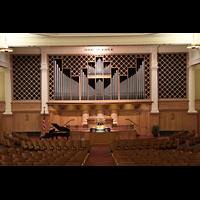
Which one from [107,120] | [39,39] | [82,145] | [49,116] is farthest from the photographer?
[49,116]

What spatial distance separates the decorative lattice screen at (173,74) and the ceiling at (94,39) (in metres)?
3.18

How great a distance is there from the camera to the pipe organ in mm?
16781

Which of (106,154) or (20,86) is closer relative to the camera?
(106,154)

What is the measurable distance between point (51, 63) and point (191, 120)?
10363 millimetres

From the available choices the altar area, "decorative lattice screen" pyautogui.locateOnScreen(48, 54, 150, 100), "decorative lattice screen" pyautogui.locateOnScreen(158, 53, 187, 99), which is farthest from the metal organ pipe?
the altar area

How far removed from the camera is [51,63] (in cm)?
1689

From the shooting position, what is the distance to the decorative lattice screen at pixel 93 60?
16906mm

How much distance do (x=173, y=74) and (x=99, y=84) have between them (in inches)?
204

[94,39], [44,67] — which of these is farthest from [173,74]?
[44,67]

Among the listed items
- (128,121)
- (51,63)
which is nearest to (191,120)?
(128,121)

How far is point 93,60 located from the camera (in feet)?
55.5

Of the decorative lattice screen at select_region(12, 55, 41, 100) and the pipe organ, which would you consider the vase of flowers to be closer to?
the pipe organ

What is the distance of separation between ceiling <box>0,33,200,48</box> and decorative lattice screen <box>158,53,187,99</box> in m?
3.18

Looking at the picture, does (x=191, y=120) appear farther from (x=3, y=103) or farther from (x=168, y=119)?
(x=3, y=103)
